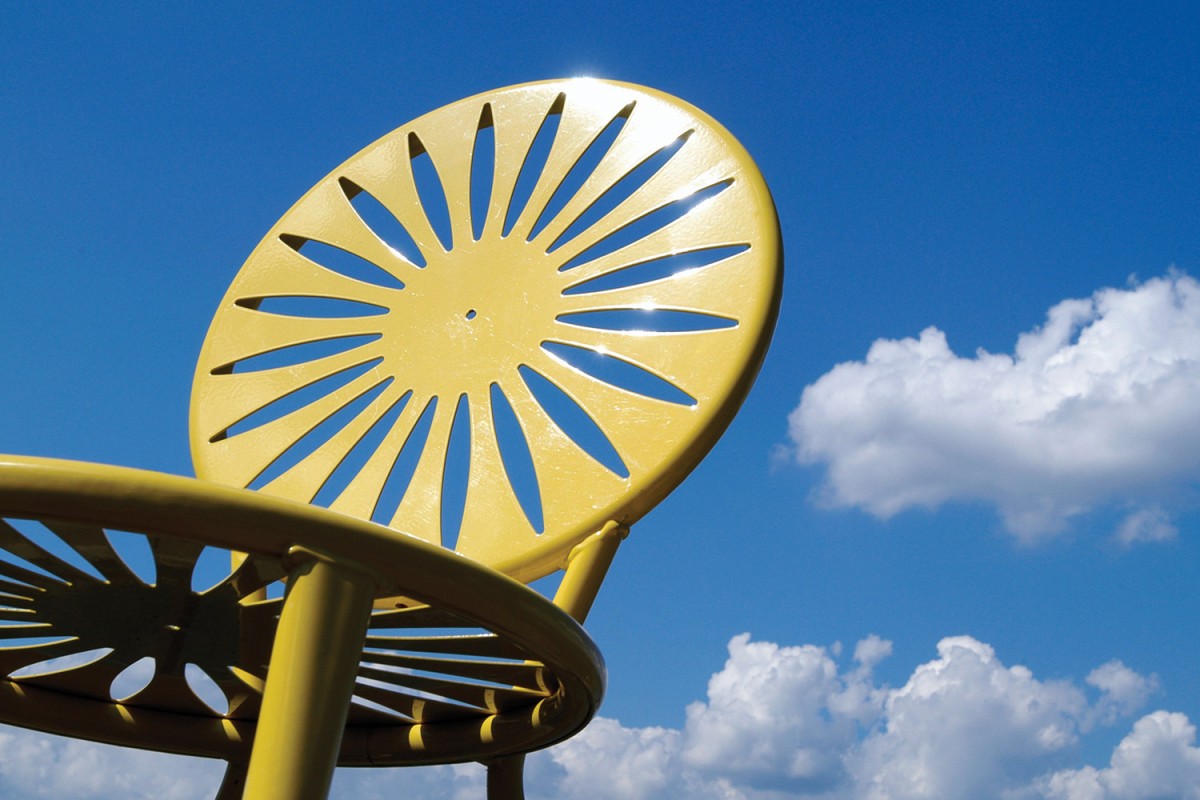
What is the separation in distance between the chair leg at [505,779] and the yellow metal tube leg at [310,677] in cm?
172

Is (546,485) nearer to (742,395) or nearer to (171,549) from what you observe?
(742,395)

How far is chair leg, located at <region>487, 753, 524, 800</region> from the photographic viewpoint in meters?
4.77

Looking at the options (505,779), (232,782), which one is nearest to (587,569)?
(505,779)

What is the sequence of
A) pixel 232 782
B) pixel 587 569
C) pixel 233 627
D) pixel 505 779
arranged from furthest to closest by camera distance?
1. pixel 232 782
2. pixel 505 779
3. pixel 587 569
4. pixel 233 627

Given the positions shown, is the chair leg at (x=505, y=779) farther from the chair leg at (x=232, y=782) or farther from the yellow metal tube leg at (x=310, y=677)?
the yellow metal tube leg at (x=310, y=677)

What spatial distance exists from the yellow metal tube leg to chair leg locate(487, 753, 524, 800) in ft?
5.65

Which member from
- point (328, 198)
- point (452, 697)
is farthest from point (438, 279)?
point (452, 697)

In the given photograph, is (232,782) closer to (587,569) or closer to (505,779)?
(505,779)

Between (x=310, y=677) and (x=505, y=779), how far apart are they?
188cm

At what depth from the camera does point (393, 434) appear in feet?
17.9

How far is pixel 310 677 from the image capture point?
3.10 meters

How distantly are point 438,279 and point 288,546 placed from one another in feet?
9.19

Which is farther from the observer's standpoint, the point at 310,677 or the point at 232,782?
the point at 232,782

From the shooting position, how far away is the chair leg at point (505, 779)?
4773 millimetres
